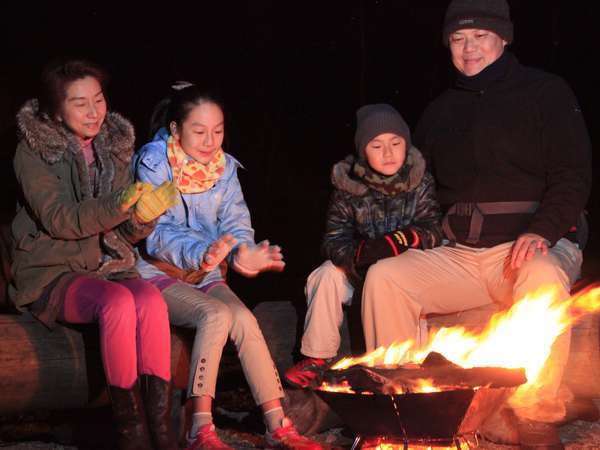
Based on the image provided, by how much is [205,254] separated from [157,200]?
416 millimetres

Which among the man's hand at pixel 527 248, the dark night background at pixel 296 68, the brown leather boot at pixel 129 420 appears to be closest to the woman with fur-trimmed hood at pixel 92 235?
the brown leather boot at pixel 129 420

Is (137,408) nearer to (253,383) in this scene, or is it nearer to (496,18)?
(253,383)

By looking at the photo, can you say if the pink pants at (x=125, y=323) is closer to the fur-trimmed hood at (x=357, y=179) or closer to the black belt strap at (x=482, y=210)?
the fur-trimmed hood at (x=357, y=179)

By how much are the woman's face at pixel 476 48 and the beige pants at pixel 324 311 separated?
1.43m

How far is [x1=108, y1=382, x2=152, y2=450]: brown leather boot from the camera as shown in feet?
13.3

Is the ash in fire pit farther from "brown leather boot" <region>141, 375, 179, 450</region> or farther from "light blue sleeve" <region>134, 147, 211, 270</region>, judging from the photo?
"light blue sleeve" <region>134, 147, 211, 270</region>

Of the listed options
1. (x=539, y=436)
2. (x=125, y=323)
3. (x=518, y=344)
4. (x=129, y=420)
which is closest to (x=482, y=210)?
(x=518, y=344)

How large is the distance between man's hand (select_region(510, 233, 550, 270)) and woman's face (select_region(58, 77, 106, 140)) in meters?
2.30

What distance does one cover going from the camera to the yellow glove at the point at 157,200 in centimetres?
427

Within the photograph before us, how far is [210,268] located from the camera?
463 cm

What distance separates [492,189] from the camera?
4949 millimetres

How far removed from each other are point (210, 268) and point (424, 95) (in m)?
4.79

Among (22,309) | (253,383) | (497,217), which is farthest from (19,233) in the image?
(497,217)

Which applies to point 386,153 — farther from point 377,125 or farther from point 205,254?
point 205,254
